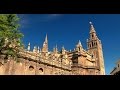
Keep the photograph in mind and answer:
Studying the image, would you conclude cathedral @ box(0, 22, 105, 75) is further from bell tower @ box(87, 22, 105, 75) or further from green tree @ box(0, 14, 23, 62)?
green tree @ box(0, 14, 23, 62)

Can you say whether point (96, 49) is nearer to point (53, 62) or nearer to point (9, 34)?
point (53, 62)

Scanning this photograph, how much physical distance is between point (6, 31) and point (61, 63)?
29.9 meters

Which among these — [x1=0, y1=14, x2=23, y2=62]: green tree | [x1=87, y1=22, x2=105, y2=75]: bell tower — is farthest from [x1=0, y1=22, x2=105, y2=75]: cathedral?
[x1=0, y1=14, x2=23, y2=62]: green tree

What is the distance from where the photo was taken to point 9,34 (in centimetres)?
2062

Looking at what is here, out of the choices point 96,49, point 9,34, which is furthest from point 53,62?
point 96,49

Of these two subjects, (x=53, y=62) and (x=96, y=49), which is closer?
(x=53, y=62)

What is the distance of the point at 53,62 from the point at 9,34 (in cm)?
2559

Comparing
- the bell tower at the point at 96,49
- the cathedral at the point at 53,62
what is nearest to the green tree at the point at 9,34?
the cathedral at the point at 53,62

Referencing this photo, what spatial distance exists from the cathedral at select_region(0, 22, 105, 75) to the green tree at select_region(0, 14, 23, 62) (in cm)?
575

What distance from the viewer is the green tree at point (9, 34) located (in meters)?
20.3

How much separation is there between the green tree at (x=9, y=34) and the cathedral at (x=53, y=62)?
575 cm

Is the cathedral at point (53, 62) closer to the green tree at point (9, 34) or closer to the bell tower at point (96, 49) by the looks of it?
the bell tower at point (96, 49)
